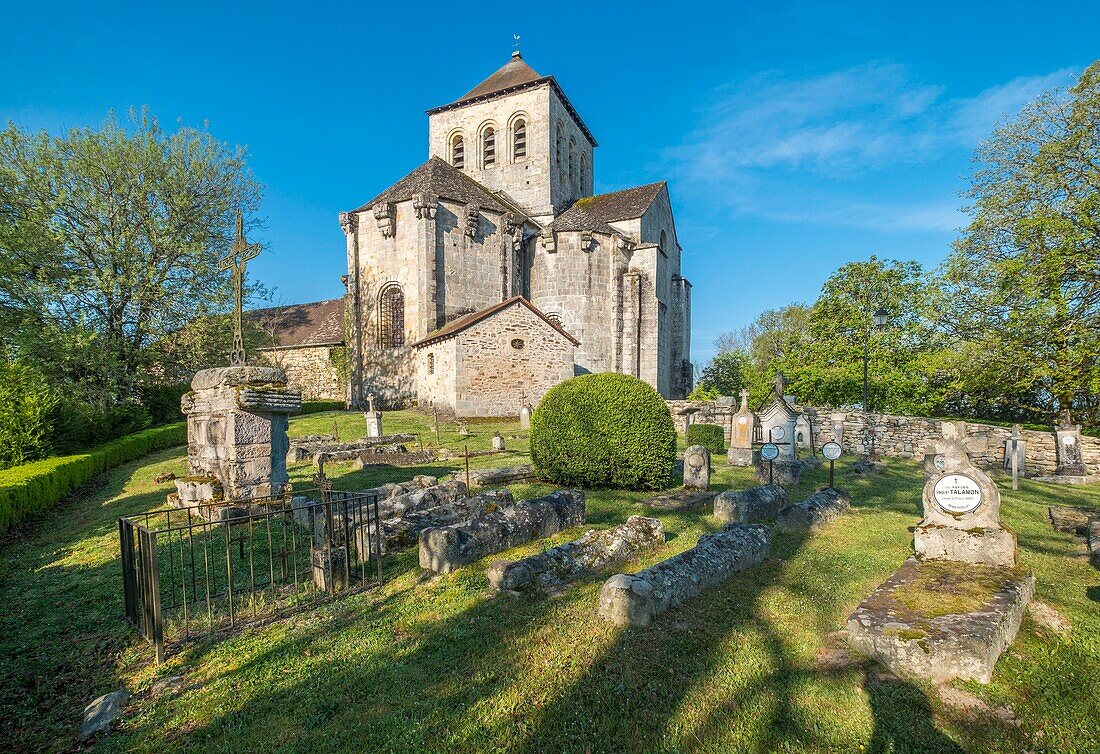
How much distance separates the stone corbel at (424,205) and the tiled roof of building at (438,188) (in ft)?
1.34

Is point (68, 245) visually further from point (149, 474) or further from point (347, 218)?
point (149, 474)

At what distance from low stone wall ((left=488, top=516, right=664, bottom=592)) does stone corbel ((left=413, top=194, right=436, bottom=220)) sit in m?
19.0

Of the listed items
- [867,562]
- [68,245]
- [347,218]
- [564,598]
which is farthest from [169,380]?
[867,562]

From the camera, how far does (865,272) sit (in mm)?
28969

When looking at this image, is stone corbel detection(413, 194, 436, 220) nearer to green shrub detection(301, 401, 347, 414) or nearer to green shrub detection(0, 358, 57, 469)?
green shrub detection(301, 401, 347, 414)

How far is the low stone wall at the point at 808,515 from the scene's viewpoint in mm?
7113

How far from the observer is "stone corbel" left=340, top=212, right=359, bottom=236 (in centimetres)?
2406

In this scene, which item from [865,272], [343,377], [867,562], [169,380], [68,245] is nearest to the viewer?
[867,562]

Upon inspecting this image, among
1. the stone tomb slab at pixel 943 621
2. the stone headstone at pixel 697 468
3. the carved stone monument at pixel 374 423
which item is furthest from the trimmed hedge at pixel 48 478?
the stone tomb slab at pixel 943 621

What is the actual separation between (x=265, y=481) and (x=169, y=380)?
703 inches

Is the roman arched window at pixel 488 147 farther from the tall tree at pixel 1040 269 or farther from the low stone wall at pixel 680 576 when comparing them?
the low stone wall at pixel 680 576

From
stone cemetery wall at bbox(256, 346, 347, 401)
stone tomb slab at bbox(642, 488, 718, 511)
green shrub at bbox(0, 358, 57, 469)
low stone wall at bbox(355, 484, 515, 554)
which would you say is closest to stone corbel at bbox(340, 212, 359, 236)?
stone cemetery wall at bbox(256, 346, 347, 401)

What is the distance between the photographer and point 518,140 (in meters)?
29.6

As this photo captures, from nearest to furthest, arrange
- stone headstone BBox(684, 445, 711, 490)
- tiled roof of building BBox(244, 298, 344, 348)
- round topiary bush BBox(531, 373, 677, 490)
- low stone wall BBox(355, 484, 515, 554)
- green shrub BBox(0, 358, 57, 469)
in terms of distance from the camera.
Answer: low stone wall BBox(355, 484, 515, 554) < round topiary bush BBox(531, 373, 677, 490) < stone headstone BBox(684, 445, 711, 490) < green shrub BBox(0, 358, 57, 469) < tiled roof of building BBox(244, 298, 344, 348)
